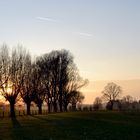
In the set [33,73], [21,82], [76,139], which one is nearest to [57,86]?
[33,73]

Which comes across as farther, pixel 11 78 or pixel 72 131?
pixel 11 78

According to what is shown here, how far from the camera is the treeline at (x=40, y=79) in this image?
81.8 meters

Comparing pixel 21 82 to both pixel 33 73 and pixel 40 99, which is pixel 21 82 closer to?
pixel 33 73

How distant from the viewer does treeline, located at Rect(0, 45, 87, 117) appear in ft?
268

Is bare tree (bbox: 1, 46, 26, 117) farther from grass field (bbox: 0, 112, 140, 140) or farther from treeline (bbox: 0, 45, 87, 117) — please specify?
grass field (bbox: 0, 112, 140, 140)

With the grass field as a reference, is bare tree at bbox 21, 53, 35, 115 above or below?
above

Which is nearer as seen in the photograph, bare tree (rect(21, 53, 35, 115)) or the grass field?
the grass field

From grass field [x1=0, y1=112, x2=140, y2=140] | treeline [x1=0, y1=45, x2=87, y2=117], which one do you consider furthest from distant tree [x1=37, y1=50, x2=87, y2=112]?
grass field [x1=0, y1=112, x2=140, y2=140]

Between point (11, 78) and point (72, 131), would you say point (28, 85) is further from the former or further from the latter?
point (72, 131)

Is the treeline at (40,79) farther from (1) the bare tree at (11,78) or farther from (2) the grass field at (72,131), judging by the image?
(2) the grass field at (72,131)

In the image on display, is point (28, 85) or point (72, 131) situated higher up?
point (28, 85)

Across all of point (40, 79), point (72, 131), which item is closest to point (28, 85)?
point (40, 79)

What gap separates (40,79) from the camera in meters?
103

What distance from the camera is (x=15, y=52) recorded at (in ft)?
278
